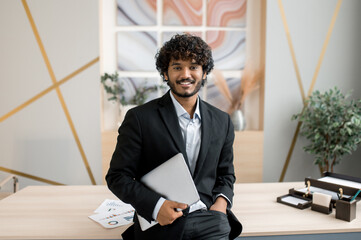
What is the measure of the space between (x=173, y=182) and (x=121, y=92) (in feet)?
9.37

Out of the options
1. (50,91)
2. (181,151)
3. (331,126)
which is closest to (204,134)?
(181,151)

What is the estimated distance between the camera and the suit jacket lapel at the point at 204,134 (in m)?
1.56

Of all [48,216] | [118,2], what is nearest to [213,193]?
[48,216]

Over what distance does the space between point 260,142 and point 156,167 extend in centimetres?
278

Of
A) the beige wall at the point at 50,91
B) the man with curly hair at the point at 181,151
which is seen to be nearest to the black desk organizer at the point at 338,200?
the man with curly hair at the point at 181,151

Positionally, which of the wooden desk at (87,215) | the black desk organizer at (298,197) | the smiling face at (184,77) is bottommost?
the wooden desk at (87,215)

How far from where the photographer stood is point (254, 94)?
431 cm

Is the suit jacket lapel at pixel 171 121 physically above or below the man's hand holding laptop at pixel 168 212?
above

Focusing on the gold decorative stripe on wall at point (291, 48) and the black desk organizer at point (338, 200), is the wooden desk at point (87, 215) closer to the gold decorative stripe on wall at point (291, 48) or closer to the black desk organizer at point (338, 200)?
the black desk organizer at point (338, 200)

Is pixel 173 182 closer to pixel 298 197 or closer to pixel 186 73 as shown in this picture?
pixel 186 73

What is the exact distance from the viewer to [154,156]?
1522mm

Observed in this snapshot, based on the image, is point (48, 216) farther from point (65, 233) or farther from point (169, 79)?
point (169, 79)

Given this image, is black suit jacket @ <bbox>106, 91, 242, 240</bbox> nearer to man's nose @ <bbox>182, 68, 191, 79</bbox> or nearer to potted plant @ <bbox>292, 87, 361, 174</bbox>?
man's nose @ <bbox>182, 68, 191, 79</bbox>

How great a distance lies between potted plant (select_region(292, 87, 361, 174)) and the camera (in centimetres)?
359
